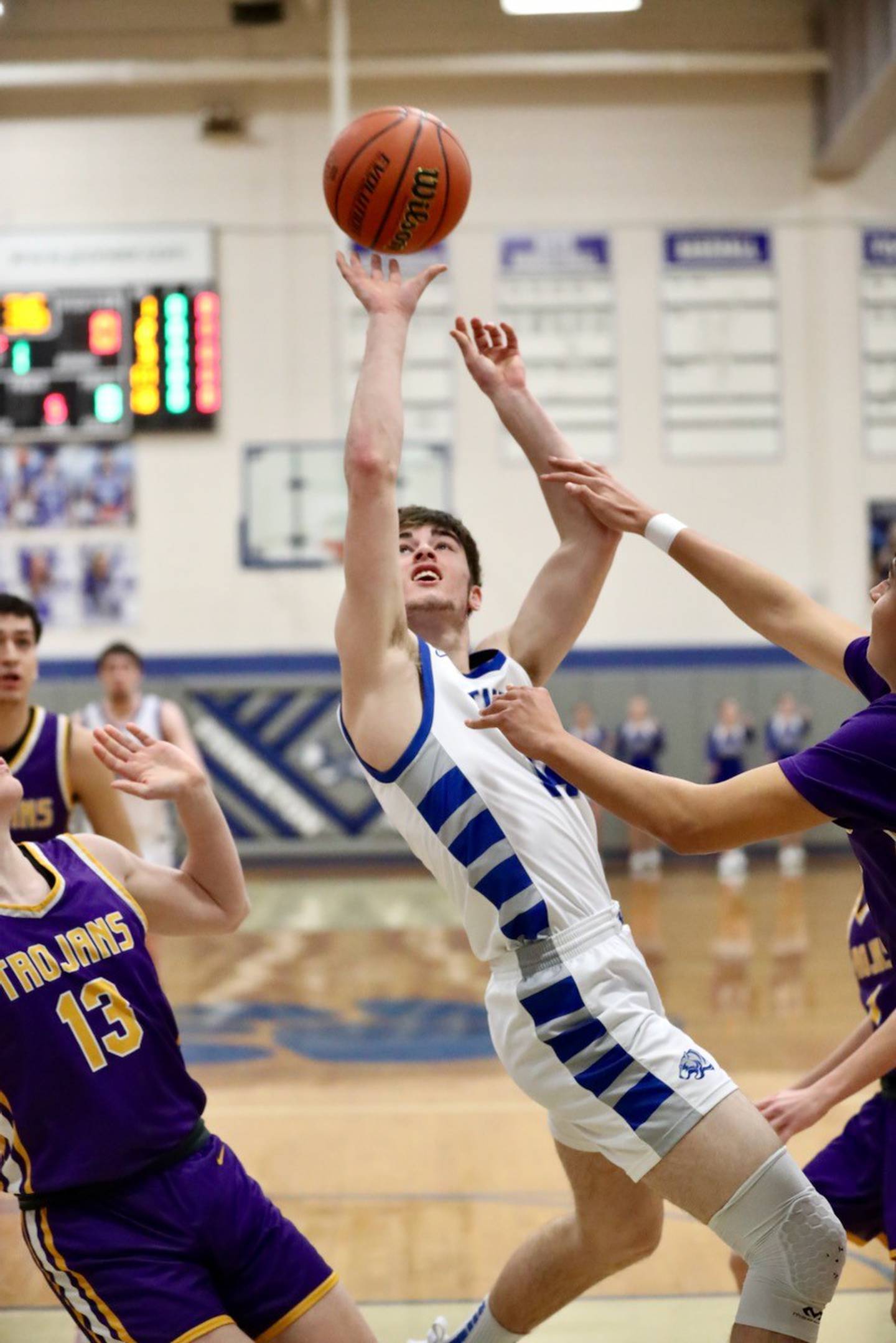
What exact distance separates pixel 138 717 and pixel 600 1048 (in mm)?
5353

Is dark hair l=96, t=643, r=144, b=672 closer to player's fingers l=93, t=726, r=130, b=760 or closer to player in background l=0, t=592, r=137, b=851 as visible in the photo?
player in background l=0, t=592, r=137, b=851

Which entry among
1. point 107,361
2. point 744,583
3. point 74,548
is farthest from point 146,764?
point 74,548

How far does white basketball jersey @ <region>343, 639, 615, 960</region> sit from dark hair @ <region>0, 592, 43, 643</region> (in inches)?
84.7

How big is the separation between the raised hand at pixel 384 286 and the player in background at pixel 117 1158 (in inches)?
44.9

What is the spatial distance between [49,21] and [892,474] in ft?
30.5

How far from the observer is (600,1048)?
8.35 feet

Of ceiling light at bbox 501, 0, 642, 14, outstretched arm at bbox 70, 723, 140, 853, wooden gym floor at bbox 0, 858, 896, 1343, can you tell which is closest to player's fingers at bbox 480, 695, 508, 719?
wooden gym floor at bbox 0, 858, 896, 1343

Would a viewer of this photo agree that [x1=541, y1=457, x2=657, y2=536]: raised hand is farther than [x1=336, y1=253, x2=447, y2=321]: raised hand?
Yes

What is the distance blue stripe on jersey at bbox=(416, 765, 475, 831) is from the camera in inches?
105

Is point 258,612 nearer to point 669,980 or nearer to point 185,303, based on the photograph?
point 185,303

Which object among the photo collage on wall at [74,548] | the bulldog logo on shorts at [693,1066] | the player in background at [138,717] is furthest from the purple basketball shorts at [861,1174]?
the photo collage on wall at [74,548]

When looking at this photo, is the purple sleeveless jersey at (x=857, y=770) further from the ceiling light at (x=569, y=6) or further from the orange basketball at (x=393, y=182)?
the ceiling light at (x=569, y=6)

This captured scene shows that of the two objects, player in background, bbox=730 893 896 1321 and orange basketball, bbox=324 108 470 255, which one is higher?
orange basketball, bbox=324 108 470 255

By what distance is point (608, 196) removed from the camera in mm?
13906
